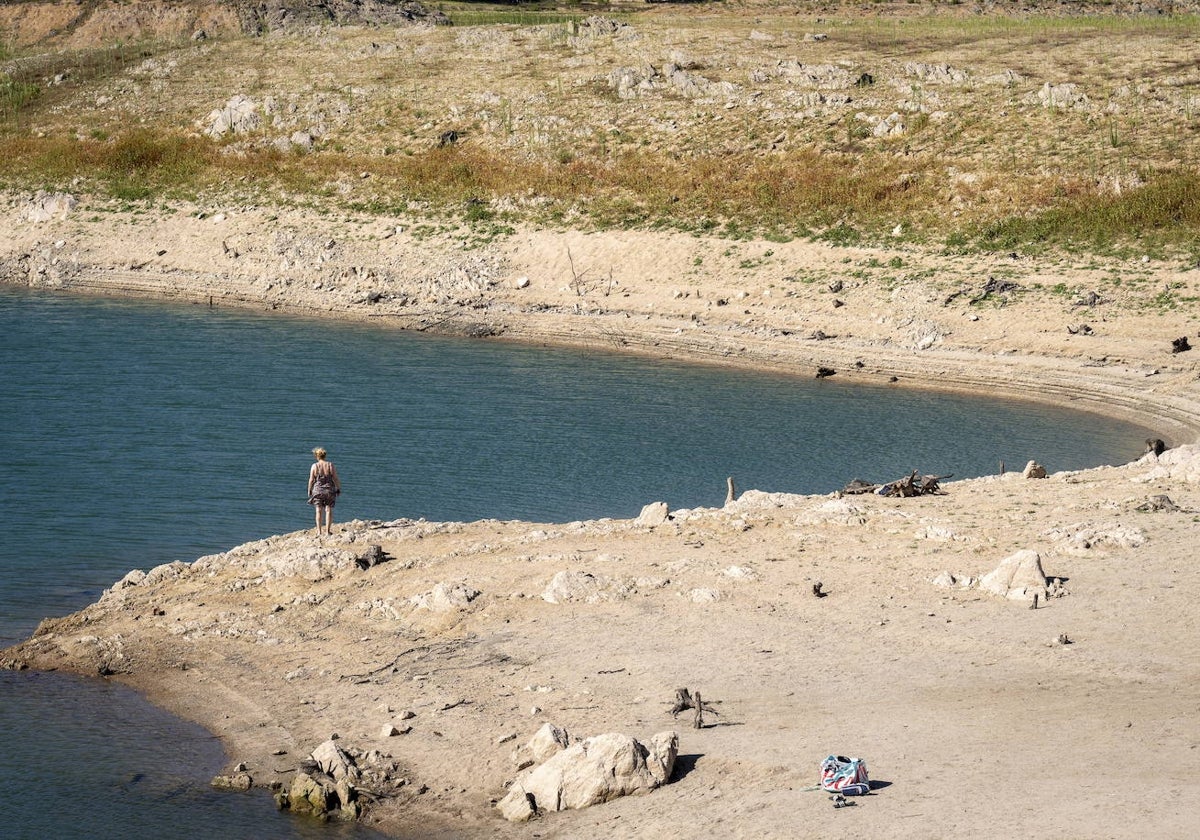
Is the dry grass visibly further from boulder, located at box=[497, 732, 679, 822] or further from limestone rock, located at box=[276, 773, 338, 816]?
limestone rock, located at box=[276, 773, 338, 816]

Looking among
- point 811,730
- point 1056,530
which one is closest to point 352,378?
point 1056,530

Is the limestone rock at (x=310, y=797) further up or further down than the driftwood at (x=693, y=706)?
further down

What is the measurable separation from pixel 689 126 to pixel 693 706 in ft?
180

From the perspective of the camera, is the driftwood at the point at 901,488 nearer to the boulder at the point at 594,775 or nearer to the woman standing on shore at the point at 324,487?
the woman standing on shore at the point at 324,487

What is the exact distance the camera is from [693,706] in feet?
72.4

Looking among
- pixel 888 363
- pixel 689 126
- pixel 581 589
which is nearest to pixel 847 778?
pixel 581 589

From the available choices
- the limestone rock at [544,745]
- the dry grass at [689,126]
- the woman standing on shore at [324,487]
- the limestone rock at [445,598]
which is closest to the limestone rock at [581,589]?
the limestone rock at [445,598]

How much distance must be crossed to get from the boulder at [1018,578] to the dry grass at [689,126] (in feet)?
113

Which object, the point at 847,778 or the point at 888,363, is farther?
the point at 888,363

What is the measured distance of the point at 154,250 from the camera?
70000mm

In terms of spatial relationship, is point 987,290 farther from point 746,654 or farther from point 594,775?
point 594,775

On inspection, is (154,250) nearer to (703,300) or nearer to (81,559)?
(703,300)

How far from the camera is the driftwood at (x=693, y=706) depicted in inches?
860

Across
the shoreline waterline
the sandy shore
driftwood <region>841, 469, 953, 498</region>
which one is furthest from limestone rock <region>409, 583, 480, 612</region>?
the shoreline waterline
